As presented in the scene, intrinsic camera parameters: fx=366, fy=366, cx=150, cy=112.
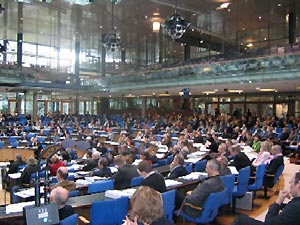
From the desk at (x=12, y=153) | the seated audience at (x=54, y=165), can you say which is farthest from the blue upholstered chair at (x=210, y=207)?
the desk at (x=12, y=153)

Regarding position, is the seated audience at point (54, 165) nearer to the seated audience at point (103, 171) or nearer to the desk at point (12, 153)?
the seated audience at point (103, 171)

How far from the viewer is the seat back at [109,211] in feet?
13.6

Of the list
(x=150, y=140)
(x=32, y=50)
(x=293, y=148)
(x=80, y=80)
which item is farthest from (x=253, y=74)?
(x=32, y=50)

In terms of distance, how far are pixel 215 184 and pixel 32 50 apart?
31.5 metres

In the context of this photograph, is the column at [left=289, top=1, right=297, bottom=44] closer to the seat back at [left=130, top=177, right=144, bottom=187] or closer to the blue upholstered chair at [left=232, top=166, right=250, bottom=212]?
the blue upholstered chair at [left=232, top=166, right=250, bottom=212]

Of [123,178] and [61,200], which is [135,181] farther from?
[61,200]

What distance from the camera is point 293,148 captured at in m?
12.3

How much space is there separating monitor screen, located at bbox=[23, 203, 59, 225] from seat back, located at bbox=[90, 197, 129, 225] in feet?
3.02

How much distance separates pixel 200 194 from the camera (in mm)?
4703

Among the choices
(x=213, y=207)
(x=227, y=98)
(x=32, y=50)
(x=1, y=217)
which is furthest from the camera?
(x=32, y=50)

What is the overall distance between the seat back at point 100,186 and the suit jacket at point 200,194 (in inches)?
47.8

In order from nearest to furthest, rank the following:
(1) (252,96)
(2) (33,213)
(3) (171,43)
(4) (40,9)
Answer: (2) (33,213) < (4) (40,9) < (1) (252,96) < (3) (171,43)

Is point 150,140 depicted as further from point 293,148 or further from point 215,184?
point 215,184

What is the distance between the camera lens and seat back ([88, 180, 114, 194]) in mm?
5296
